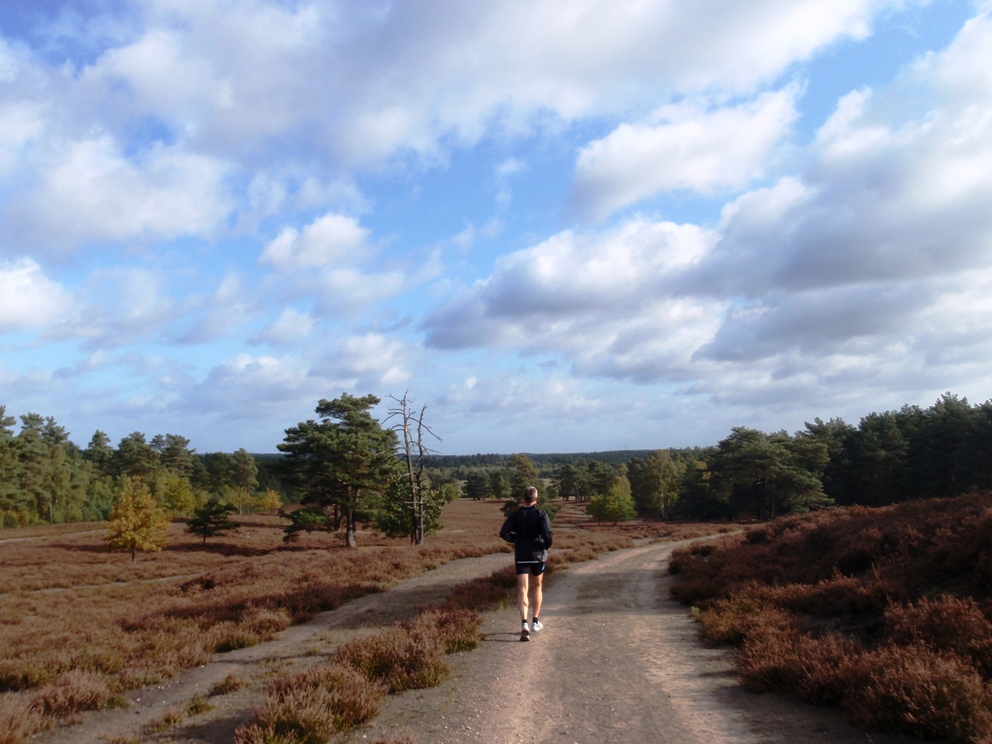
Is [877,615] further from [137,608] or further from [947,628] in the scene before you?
[137,608]

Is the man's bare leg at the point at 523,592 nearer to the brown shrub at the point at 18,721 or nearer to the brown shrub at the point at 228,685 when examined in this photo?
the brown shrub at the point at 228,685

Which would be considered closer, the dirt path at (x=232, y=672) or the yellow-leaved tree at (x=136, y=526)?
the dirt path at (x=232, y=672)

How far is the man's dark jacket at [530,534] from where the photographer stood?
8695mm

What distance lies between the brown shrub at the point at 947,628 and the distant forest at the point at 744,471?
28.1m

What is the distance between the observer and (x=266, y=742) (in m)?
4.96

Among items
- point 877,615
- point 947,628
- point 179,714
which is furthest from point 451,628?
point 947,628

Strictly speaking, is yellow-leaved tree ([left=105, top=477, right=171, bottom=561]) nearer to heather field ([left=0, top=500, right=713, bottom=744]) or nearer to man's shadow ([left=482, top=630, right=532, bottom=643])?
heather field ([left=0, top=500, right=713, bottom=744])

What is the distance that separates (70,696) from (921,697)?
922 cm

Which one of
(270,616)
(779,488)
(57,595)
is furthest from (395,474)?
(779,488)

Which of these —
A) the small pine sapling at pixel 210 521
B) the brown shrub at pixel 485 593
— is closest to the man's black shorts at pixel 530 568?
the brown shrub at pixel 485 593

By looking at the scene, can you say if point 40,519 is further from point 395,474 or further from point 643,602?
point 643,602

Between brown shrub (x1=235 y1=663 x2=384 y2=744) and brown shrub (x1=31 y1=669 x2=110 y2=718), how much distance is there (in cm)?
247

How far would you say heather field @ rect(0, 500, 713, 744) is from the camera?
25.1 feet

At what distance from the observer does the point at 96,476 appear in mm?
93438
